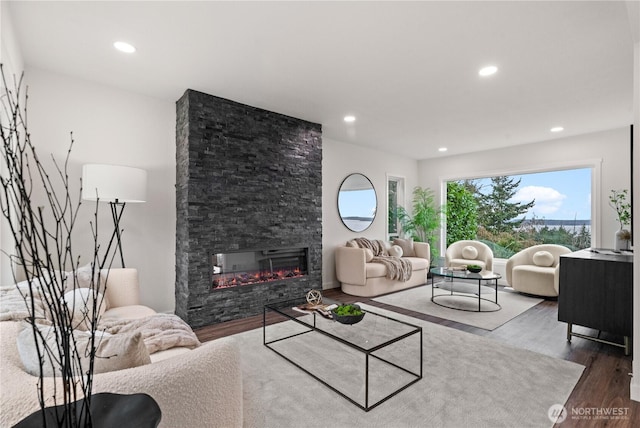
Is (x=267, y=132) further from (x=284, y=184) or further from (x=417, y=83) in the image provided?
(x=417, y=83)

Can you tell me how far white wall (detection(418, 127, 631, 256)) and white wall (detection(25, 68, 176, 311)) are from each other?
17.8 ft

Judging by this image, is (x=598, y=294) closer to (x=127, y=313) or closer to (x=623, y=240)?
(x=623, y=240)

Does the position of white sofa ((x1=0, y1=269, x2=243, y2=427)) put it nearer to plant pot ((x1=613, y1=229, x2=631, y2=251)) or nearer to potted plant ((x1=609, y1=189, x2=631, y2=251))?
plant pot ((x1=613, y1=229, x2=631, y2=251))

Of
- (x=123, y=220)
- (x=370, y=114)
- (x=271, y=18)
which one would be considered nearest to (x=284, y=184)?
(x=370, y=114)

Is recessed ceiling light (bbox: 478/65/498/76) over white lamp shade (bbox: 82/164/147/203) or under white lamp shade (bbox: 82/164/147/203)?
over

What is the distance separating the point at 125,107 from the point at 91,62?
615 millimetres

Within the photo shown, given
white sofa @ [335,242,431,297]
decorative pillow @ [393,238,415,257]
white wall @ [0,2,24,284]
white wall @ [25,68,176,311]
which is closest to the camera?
white wall @ [0,2,24,284]

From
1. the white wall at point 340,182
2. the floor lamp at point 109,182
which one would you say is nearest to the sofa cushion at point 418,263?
the white wall at point 340,182

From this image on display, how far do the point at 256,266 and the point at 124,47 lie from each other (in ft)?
8.57

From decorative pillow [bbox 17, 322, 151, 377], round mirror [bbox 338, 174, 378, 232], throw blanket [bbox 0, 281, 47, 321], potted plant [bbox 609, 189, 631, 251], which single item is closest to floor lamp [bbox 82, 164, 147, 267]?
throw blanket [bbox 0, 281, 47, 321]

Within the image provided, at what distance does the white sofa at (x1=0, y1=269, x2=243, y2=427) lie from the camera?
93cm

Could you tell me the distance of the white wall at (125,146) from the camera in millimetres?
3047

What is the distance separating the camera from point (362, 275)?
15.7 feet

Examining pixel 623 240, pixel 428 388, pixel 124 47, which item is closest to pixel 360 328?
pixel 428 388
